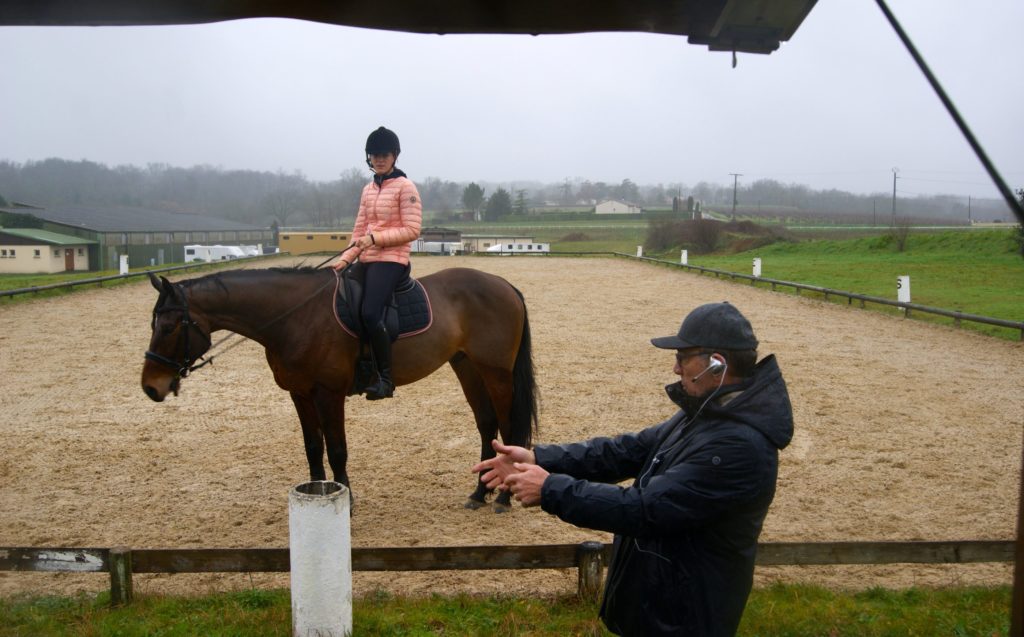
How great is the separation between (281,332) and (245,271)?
0.54 meters

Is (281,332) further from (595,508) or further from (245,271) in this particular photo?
(595,508)

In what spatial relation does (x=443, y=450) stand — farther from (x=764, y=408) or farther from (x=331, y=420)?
(x=764, y=408)

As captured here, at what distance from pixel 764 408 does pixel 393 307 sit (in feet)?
11.7

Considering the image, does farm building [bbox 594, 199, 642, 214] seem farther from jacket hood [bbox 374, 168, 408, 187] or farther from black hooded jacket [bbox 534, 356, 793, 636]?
black hooded jacket [bbox 534, 356, 793, 636]

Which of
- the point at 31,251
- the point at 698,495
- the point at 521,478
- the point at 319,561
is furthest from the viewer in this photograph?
the point at 31,251

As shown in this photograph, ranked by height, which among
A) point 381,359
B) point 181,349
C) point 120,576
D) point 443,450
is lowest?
point 443,450

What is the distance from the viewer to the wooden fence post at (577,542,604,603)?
3.64m

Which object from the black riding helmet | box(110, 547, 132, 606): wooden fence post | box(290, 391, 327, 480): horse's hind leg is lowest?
box(110, 547, 132, 606): wooden fence post

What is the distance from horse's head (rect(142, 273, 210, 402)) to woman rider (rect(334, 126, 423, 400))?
1058 millimetres

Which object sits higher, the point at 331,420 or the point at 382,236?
the point at 382,236

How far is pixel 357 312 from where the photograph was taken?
501 cm

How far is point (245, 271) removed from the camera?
5066 millimetres

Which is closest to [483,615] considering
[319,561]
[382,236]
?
[319,561]

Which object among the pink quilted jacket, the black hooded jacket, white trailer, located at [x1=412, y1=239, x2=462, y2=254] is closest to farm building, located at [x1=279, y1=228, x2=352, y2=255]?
white trailer, located at [x1=412, y1=239, x2=462, y2=254]
